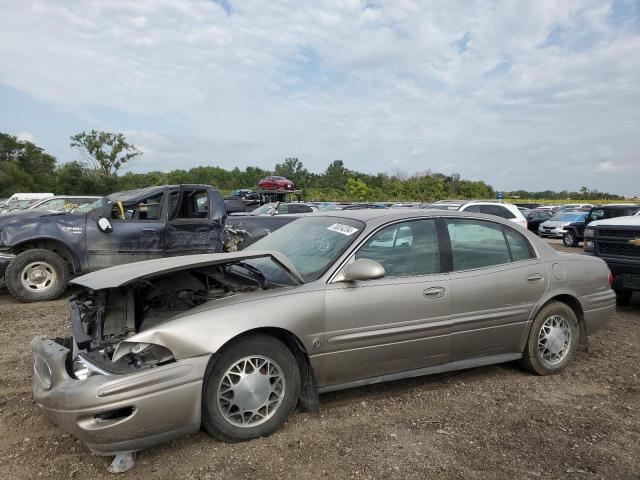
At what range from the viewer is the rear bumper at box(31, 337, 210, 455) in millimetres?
2662

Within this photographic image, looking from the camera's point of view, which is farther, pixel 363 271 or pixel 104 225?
pixel 104 225

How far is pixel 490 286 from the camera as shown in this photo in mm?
4062

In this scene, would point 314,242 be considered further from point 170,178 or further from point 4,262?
point 170,178

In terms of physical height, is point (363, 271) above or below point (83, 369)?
above

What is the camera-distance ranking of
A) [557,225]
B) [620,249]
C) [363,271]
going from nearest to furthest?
1. [363,271]
2. [620,249]
3. [557,225]

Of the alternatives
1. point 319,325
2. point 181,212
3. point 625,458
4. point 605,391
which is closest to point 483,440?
point 625,458

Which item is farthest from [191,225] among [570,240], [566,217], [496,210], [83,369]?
[566,217]

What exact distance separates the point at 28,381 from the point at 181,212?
438 cm

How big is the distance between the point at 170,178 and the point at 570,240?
58.0 m

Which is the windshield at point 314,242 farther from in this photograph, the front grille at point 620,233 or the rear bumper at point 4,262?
the front grille at point 620,233

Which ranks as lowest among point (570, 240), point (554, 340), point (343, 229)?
point (570, 240)

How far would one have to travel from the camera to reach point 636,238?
23.0 ft

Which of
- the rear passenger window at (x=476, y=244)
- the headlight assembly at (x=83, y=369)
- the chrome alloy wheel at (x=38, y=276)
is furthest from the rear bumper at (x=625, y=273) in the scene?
the chrome alloy wheel at (x=38, y=276)

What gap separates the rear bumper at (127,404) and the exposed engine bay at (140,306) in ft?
0.35
